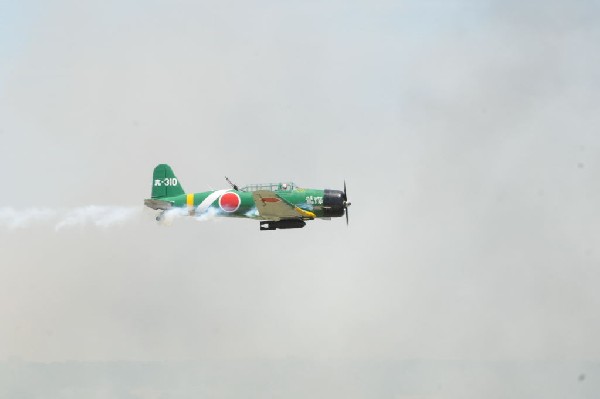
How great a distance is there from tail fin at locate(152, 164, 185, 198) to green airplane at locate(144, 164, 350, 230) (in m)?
0.80

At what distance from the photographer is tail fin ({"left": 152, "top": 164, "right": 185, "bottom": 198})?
81688mm

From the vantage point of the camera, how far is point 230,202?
79188 millimetres

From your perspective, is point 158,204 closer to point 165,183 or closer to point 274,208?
point 165,183

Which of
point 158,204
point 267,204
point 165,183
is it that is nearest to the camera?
point 267,204

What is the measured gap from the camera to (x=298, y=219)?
7819 centimetres

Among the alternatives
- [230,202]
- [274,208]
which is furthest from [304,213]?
[230,202]

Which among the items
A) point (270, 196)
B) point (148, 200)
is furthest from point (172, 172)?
point (270, 196)

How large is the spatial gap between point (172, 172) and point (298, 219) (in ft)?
40.5

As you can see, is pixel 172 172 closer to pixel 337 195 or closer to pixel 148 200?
pixel 148 200

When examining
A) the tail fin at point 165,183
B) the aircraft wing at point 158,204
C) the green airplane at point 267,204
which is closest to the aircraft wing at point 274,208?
the green airplane at point 267,204

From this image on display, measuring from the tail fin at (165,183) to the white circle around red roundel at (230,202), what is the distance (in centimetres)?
451

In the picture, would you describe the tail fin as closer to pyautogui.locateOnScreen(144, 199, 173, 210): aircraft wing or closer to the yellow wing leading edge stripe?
pyautogui.locateOnScreen(144, 199, 173, 210): aircraft wing

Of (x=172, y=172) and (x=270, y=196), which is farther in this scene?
(x=172, y=172)

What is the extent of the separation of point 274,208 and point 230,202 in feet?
13.5
